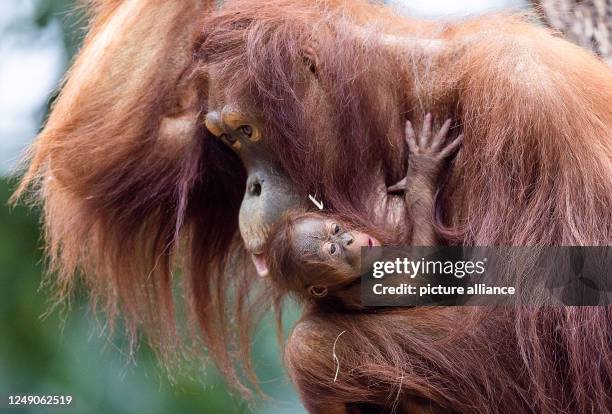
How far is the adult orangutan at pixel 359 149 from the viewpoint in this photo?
5.96 ft

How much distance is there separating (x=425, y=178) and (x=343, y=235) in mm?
192

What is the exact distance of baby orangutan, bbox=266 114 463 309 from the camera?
1.89 meters

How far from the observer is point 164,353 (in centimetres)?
253

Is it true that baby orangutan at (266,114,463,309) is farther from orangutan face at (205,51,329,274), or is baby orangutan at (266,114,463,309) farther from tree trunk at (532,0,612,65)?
tree trunk at (532,0,612,65)

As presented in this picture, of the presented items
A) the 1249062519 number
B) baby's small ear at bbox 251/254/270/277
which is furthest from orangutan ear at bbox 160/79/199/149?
the 1249062519 number

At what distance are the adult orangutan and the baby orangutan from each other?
4cm

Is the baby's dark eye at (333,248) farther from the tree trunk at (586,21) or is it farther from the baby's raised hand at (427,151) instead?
the tree trunk at (586,21)

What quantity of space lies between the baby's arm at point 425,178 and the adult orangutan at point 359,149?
0.03 meters

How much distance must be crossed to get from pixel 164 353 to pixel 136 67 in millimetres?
771

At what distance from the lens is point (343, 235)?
1909 mm

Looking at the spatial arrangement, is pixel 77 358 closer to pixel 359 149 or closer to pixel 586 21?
pixel 359 149

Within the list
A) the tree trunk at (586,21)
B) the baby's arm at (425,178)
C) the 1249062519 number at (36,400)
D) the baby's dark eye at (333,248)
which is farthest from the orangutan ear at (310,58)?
the 1249062519 number at (36,400)

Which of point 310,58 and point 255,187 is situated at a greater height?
point 310,58

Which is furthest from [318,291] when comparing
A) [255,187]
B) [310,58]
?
[310,58]
